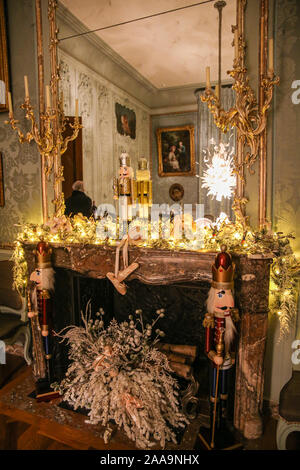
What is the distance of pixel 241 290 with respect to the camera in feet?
7.37

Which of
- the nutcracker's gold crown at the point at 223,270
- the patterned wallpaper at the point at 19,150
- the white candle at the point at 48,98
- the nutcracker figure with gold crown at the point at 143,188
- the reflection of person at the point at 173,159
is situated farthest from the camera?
the patterned wallpaper at the point at 19,150

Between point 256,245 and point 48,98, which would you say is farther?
point 48,98

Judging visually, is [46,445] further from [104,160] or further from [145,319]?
[104,160]

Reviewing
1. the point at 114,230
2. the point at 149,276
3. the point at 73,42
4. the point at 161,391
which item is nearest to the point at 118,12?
the point at 73,42

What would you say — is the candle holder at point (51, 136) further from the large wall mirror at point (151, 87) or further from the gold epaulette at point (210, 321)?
the gold epaulette at point (210, 321)

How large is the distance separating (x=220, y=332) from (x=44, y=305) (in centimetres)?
173

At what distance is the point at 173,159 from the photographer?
8.26 ft

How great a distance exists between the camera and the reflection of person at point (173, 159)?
8.21 feet

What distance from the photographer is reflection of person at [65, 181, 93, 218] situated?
3.01 meters


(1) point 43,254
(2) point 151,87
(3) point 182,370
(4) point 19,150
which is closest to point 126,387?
(3) point 182,370

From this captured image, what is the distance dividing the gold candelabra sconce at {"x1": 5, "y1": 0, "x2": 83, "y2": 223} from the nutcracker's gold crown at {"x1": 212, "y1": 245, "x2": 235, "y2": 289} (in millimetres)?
1901

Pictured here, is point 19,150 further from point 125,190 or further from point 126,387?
point 126,387

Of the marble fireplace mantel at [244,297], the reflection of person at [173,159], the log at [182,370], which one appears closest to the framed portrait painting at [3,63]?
the reflection of person at [173,159]

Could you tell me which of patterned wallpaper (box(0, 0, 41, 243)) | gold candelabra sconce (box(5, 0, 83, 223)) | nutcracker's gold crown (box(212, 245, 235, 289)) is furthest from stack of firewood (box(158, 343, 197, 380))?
patterned wallpaper (box(0, 0, 41, 243))
